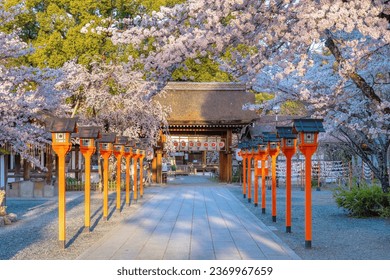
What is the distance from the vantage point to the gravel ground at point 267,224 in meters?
8.55

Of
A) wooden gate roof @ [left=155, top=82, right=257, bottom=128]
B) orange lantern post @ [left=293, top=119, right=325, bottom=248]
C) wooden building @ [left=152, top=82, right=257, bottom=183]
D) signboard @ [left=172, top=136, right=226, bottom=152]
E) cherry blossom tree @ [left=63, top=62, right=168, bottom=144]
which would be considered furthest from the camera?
signboard @ [left=172, top=136, right=226, bottom=152]

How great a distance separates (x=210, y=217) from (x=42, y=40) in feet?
53.8

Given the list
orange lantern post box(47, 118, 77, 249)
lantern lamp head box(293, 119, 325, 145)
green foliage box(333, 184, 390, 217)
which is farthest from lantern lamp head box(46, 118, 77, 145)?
green foliage box(333, 184, 390, 217)

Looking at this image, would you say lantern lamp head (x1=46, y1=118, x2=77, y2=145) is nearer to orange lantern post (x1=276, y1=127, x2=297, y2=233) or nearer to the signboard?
orange lantern post (x1=276, y1=127, x2=297, y2=233)

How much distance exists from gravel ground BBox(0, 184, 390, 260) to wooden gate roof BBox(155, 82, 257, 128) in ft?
40.0

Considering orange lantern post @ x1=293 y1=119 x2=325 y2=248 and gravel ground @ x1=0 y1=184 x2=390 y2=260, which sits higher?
orange lantern post @ x1=293 y1=119 x2=325 y2=248

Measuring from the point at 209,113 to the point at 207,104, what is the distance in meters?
1.17

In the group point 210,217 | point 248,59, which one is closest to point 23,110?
point 210,217

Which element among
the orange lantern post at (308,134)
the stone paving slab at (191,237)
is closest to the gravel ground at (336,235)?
the stone paving slab at (191,237)

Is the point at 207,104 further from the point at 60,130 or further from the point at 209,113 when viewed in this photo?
the point at 60,130

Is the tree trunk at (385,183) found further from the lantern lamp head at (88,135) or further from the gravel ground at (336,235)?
the lantern lamp head at (88,135)

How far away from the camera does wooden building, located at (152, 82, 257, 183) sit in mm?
28812

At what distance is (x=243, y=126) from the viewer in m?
29.2

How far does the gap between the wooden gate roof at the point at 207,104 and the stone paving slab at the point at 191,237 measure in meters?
13.0
